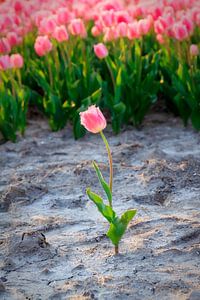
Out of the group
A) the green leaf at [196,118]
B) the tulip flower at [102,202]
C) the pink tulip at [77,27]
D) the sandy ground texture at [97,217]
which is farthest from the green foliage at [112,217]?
the pink tulip at [77,27]

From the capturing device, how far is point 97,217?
3.47 m

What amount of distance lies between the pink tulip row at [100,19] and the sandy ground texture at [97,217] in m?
0.65

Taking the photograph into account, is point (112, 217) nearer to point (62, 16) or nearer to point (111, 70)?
point (111, 70)

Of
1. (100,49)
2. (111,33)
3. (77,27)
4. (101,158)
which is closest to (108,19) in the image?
(111,33)

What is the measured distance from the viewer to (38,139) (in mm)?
4844

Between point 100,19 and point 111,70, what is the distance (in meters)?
0.47

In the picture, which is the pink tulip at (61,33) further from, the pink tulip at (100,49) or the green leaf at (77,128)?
the green leaf at (77,128)

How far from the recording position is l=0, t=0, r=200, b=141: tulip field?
474 centimetres

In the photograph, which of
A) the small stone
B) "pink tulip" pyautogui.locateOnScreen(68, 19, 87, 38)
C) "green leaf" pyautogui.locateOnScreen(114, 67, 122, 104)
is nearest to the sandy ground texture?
the small stone

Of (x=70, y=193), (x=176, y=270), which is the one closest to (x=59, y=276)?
(x=176, y=270)

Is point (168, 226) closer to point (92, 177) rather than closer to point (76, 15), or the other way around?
point (92, 177)

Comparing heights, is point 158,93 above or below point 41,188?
below

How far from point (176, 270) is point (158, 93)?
275cm

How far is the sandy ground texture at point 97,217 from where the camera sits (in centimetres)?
276
